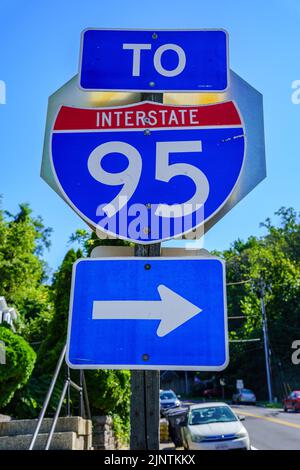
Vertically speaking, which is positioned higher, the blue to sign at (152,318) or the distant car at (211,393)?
the blue to sign at (152,318)

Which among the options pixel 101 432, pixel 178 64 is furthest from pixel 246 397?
pixel 178 64

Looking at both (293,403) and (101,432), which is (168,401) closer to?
(293,403)

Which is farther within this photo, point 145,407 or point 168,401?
point 168,401

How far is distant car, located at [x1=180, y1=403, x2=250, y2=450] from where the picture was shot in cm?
1033

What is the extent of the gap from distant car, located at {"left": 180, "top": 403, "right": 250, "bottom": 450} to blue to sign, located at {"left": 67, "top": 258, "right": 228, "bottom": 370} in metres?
9.40

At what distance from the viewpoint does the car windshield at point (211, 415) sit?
37.6 feet

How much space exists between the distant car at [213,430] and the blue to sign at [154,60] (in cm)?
952

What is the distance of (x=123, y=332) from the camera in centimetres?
183

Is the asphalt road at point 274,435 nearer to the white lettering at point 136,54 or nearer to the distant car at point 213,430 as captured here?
the distant car at point 213,430

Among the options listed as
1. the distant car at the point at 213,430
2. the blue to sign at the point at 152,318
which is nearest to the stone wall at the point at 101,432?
the distant car at the point at 213,430

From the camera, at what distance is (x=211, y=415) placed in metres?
11.8

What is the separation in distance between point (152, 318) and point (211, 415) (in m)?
10.9

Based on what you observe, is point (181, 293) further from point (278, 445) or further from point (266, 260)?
point (266, 260)

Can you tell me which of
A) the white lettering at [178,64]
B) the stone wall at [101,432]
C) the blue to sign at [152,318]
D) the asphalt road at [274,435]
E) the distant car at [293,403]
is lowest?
the distant car at [293,403]
